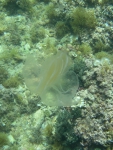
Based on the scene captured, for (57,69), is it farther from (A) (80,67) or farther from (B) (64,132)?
(B) (64,132)

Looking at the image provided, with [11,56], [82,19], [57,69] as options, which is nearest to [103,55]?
[82,19]

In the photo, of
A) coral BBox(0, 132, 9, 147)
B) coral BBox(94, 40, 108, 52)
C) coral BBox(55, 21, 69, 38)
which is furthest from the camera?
coral BBox(55, 21, 69, 38)

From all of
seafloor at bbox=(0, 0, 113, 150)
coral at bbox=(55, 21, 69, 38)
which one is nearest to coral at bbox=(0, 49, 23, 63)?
seafloor at bbox=(0, 0, 113, 150)

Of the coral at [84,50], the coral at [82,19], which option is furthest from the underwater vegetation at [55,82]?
the coral at [82,19]

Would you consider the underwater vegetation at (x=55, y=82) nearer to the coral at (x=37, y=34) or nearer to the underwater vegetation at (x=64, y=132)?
the underwater vegetation at (x=64, y=132)

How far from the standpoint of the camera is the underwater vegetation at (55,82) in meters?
4.73

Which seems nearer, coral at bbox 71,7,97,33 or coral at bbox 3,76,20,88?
coral at bbox 3,76,20,88

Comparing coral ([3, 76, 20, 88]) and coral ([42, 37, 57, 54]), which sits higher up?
coral ([42, 37, 57, 54])

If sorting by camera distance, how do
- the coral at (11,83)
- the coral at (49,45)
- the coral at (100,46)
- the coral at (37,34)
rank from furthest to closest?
the coral at (37,34) < the coral at (49,45) < the coral at (100,46) < the coral at (11,83)

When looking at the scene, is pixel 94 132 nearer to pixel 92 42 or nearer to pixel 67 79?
pixel 67 79

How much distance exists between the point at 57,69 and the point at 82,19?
90.3 inches

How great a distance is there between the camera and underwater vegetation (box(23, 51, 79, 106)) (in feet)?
15.5

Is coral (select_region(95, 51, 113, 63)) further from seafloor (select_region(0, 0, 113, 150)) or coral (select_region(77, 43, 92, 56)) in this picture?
coral (select_region(77, 43, 92, 56))

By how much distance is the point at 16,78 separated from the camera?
6.20m
